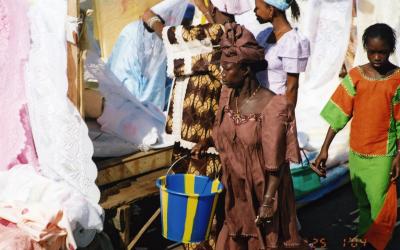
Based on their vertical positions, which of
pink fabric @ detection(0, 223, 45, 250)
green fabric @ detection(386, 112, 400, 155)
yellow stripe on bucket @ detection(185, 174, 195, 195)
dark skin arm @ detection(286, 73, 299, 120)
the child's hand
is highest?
the child's hand

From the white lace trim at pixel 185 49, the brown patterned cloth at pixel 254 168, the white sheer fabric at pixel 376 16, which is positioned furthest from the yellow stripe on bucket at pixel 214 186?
the white sheer fabric at pixel 376 16

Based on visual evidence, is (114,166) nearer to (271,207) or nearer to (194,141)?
(194,141)

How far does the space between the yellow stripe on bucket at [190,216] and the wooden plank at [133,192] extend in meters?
0.92

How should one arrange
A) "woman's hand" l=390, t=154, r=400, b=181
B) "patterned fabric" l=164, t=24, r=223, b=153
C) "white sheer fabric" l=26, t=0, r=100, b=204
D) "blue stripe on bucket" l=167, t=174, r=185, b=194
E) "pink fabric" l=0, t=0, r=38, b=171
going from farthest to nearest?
1. "woman's hand" l=390, t=154, r=400, b=181
2. "pink fabric" l=0, t=0, r=38, b=171
3. "patterned fabric" l=164, t=24, r=223, b=153
4. "white sheer fabric" l=26, t=0, r=100, b=204
5. "blue stripe on bucket" l=167, t=174, r=185, b=194

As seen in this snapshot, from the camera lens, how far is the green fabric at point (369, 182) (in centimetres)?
400

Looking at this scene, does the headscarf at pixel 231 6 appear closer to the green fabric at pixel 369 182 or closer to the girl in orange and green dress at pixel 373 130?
the girl in orange and green dress at pixel 373 130

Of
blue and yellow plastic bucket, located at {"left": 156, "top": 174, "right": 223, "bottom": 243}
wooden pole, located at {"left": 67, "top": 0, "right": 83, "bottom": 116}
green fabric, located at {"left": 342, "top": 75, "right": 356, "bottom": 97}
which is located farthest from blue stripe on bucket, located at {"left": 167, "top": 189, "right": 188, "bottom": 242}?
green fabric, located at {"left": 342, "top": 75, "right": 356, "bottom": 97}

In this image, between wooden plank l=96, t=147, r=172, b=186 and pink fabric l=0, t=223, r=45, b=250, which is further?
wooden plank l=96, t=147, r=172, b=186

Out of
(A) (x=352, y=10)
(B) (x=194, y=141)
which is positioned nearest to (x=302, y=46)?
(B) (x=194, y=141)

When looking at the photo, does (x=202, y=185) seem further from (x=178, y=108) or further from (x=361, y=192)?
(x=361, y=192)

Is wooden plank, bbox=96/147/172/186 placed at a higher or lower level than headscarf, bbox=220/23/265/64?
lower

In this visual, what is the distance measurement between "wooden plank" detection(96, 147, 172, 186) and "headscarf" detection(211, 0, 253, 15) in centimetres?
142

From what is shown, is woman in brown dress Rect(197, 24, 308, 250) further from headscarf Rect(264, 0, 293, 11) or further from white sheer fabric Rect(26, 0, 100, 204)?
white sheer fabric Rect(26, 0, 100, 204)

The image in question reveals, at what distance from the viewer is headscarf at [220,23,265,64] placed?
2.89 m
